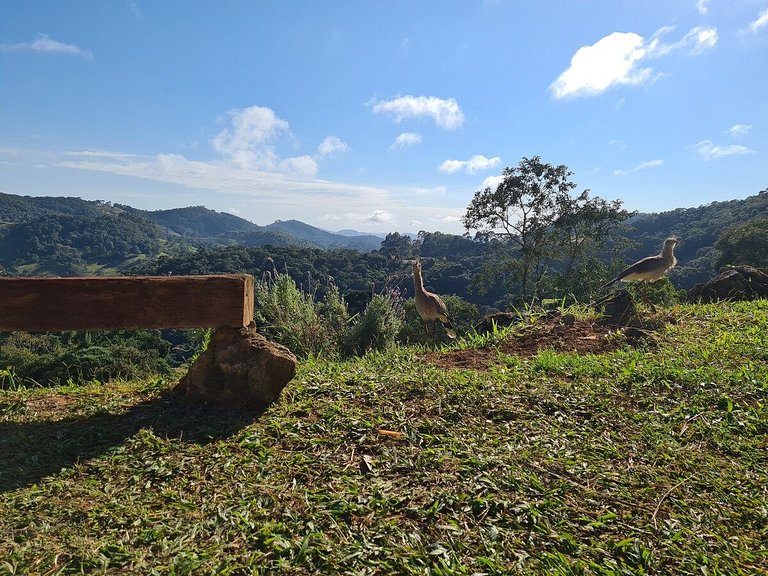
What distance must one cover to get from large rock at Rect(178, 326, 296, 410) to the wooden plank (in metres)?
0.19

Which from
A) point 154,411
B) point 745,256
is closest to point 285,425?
point 154,411

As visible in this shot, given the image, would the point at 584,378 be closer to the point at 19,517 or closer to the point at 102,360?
the point at 19,517

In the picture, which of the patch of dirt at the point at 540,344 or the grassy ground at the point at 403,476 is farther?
the patch of dirt at the point at 540,344

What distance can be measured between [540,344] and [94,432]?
466 cm

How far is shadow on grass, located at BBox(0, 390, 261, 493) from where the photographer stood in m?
2.93

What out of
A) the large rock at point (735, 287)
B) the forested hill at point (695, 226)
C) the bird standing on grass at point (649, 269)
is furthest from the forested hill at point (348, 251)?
the large rock at point (735, 287)

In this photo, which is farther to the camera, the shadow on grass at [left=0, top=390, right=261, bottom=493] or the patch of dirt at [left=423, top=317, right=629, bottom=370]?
the patch of dirt at [left=423, top=317, right=629, bottom=370]

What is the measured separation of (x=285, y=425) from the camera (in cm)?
343

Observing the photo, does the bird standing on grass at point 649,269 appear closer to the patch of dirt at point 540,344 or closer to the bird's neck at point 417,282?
the patch of dirt at point 540,344

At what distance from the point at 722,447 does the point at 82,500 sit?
3981 millimetres

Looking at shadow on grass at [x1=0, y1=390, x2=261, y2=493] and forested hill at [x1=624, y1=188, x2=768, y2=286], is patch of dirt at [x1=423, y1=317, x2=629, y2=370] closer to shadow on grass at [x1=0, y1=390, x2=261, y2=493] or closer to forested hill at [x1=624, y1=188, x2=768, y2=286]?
shadow on grass at [x1=0, y1=390, x2=261, y2=493]

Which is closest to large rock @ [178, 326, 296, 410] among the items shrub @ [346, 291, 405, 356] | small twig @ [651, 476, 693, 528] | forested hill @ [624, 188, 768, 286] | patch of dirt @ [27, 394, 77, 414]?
patch of dirt @ [27, 394, 77, 414]

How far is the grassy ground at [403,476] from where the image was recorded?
2.20 meters

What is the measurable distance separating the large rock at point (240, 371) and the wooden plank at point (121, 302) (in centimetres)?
19
